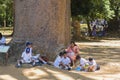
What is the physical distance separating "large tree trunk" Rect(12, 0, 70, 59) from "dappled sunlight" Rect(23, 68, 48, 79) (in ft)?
4.94

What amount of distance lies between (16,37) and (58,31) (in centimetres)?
153

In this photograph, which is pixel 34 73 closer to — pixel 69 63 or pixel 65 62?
pixel 65 62

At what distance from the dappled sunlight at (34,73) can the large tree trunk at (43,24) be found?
1.51m

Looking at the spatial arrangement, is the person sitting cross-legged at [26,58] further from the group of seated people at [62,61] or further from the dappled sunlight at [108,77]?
the dappled sunlight at [108,77]

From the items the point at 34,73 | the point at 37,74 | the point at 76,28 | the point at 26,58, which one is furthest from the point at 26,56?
the point at 76,28

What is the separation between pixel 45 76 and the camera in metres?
10.6

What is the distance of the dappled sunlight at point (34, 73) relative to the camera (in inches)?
420

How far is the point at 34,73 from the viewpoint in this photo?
1098cm

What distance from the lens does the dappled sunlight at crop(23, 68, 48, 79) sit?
10.7 m

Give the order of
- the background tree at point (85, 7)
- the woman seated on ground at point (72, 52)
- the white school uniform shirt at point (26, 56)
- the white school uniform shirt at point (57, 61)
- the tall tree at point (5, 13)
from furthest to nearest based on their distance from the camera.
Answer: the tall tree at point (5, 13) → the background tree at point (85, 7) → the woman seated on ground at point (72, 52) → the white school uniform shirt at point (57, 61) → the white school uniform shirt at point (26, 56)

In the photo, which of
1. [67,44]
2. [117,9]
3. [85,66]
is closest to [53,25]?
[67,44]

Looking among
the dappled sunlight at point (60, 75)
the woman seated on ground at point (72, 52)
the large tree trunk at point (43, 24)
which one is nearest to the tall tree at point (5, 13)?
the large tree trunk at point (43, 24)

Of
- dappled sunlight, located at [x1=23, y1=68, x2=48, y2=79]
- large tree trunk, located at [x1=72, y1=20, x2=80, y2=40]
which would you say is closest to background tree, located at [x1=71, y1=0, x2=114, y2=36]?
large tree trunk, located at [x1=72, y1=20, x2=80, y2=40]

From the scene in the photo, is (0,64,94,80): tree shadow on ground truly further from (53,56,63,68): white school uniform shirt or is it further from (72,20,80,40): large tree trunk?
(72,20,80,40): large tree trunk
